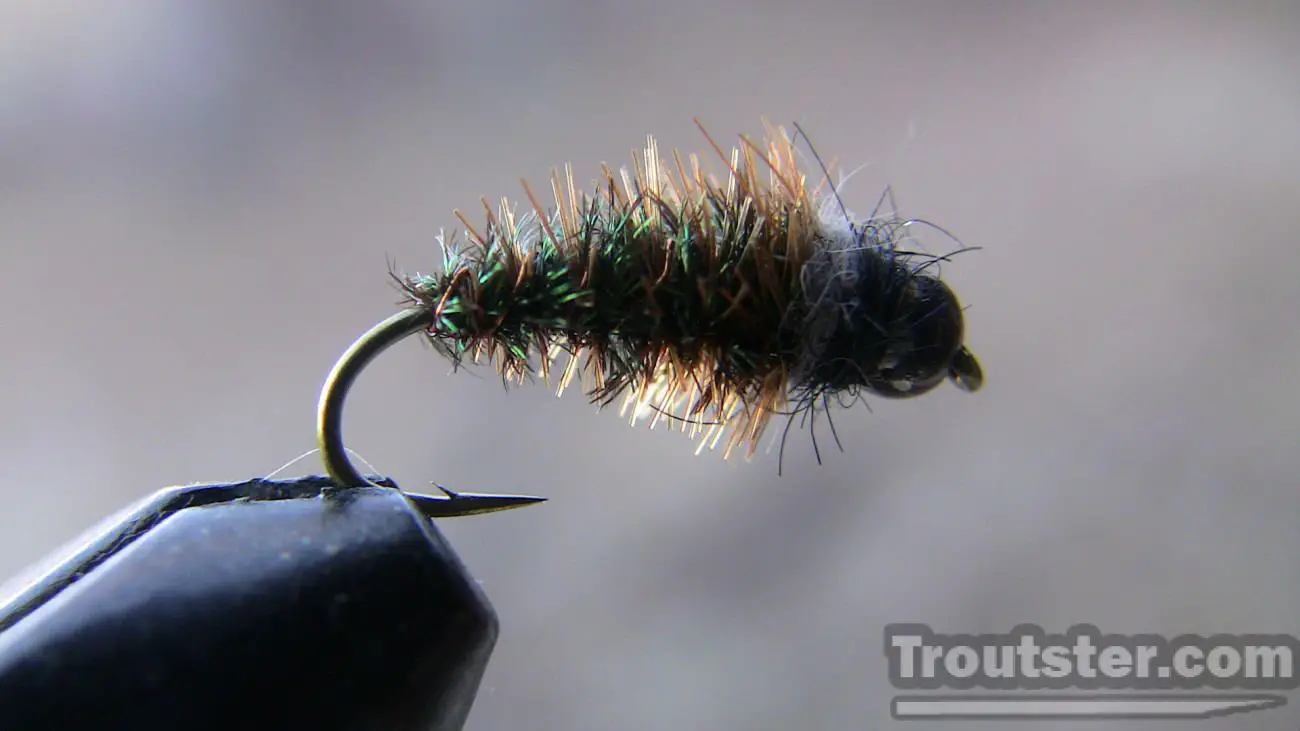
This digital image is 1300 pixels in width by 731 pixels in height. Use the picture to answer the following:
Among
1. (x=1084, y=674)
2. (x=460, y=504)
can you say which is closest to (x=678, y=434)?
(x=460, y=504)

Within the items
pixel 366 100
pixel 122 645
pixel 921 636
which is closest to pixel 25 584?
pixel 122 645

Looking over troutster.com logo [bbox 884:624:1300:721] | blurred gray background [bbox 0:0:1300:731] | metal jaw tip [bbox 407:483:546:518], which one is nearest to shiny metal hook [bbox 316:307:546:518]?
metal jaw tip [bbox 407:483:546:518]

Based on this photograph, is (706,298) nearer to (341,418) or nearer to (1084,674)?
(341,418)

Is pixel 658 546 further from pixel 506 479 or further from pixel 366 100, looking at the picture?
pixel 366 100

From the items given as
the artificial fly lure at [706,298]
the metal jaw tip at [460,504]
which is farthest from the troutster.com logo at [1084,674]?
the metal jaw tip at [460,504]

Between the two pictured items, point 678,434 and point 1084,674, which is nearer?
point 1084,674
